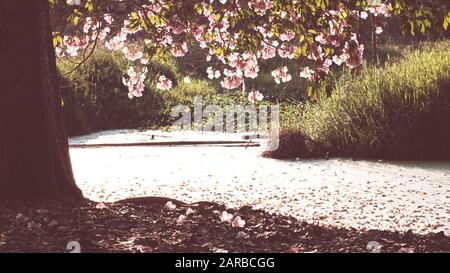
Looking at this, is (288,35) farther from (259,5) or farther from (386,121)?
(386,121)

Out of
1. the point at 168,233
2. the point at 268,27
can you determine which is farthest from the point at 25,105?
the point at 268,27

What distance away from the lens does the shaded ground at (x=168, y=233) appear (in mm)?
4387

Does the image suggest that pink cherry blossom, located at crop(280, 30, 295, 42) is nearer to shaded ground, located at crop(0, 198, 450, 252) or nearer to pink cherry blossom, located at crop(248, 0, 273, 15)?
pink cherry blossom, located at crop(248, 0, 273, 15)

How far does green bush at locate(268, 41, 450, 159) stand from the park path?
0.46 meters

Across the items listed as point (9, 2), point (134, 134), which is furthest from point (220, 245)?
point (134, 134)

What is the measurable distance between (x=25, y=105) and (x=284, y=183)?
3283mm

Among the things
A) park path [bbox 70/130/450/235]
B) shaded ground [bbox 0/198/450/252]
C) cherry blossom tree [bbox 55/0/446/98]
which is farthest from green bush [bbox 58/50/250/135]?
shaded ground [bbox 0/198/450/252]

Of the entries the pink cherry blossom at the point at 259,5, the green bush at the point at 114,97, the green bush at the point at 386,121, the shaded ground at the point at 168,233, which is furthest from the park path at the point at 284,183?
the green bush at the point at 114,97

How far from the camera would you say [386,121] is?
930 centimetres

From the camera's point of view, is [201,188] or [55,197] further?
[201,188]

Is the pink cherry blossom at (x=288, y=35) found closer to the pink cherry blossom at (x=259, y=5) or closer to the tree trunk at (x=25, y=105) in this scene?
the pink cherry blossom at (x=259, y=5)

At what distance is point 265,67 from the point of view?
20.1 m
